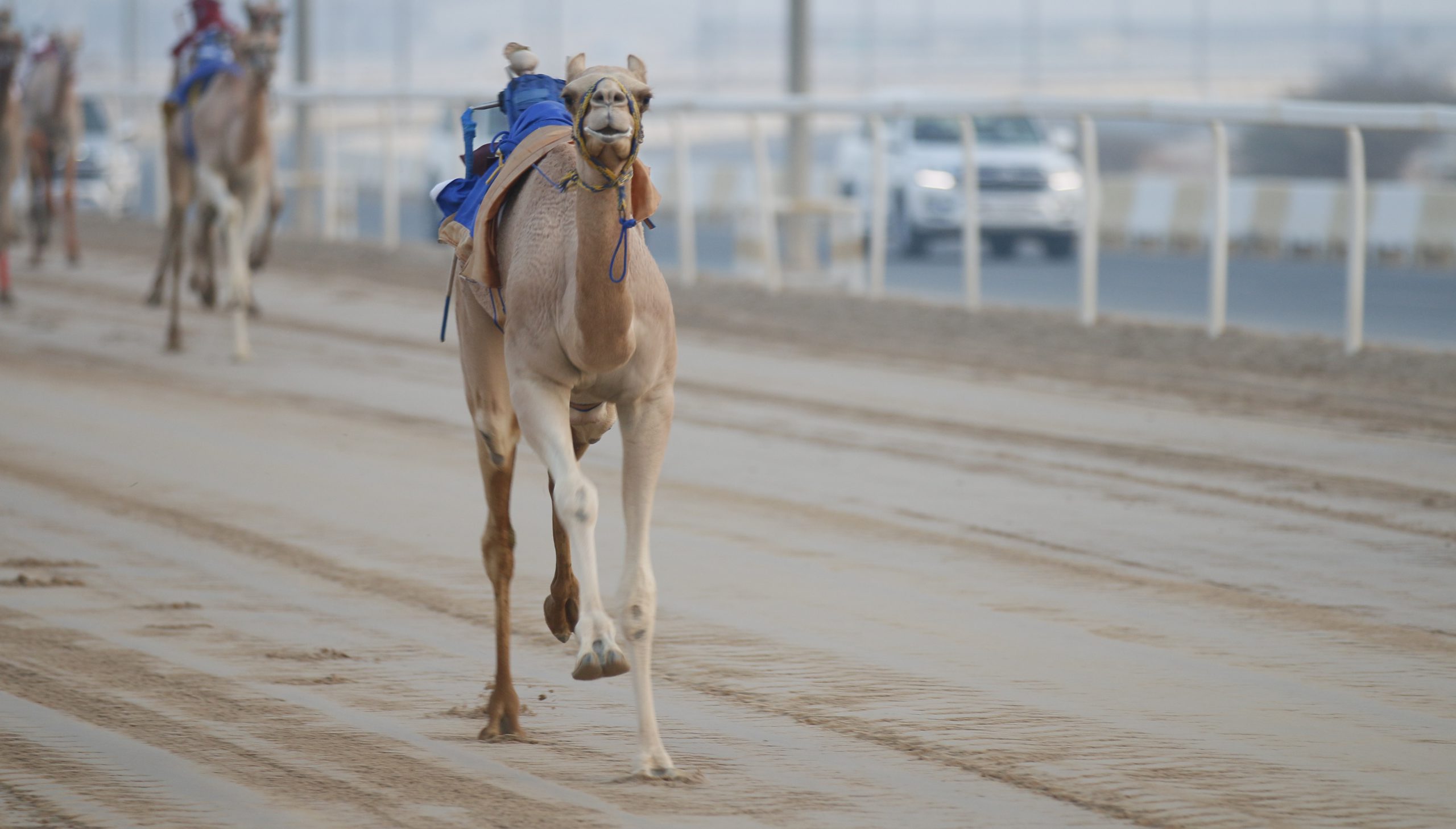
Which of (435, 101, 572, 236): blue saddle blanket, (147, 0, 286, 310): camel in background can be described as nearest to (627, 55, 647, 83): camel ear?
(435, 101, 572, 236): blue saddle blanket

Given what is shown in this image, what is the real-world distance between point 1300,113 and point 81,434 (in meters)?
8.74

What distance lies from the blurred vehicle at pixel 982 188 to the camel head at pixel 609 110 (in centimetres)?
1964

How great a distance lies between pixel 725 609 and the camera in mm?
7078

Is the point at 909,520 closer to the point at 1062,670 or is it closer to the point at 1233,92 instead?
the point at 1062,670

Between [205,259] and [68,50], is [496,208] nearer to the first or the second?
[205,259]

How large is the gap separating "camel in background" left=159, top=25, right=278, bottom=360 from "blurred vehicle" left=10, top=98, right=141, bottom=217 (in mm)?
16688

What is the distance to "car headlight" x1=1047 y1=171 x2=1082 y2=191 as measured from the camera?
24656 millimetres

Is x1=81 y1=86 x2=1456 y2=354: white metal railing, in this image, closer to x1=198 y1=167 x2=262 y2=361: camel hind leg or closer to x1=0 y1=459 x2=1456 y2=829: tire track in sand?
x1=198 y1=167 x2=262 y2=361: camel hind leg

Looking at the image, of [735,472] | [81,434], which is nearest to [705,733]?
[735,472]

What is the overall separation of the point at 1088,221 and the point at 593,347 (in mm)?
11387

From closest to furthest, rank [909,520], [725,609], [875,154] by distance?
[725,609], [909,520], [875,154]

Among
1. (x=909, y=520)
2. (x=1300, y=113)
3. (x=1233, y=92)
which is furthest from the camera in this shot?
(x=1233, y=92)

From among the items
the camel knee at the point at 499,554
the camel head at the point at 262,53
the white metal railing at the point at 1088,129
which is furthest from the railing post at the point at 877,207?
the camel knee at the point at 499,554

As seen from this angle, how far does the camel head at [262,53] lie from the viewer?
46.1 ft
